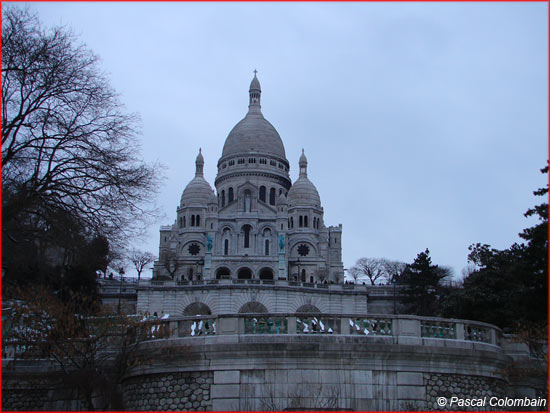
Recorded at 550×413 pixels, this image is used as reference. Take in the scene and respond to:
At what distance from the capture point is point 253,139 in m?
103

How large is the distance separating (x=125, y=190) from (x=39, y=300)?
12.1 ft

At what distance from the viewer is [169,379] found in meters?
16.0

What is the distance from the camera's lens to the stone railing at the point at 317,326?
52.4 feet

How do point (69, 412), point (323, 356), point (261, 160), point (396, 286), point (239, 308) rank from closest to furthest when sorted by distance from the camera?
point (323, 356), point (69, 412), point (239, 308), point (396, 286), point (261, 160)

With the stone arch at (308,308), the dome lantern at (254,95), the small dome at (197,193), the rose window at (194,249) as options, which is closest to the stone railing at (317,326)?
the stone arch at (308,308)

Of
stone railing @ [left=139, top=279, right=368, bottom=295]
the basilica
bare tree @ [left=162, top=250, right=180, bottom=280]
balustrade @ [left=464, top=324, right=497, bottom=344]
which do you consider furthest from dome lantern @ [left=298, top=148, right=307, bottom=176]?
balustrade @ [left=464, top=324, right=497, bottom=344]

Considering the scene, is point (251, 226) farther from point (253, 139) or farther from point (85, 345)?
point (85, 345)

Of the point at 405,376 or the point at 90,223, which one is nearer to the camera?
the point at 405,376

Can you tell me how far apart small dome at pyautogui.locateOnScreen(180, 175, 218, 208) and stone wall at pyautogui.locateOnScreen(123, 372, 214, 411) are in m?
77.3

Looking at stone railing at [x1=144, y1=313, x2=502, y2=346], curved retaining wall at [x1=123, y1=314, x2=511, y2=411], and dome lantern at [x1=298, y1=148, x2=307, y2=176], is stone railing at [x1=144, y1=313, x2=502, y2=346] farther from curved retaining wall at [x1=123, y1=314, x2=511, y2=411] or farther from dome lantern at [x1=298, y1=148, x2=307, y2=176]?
dome lantern at [x1=298, y1=148, x2=307, y2=176]

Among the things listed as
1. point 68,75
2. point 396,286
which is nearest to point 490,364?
point 68,75

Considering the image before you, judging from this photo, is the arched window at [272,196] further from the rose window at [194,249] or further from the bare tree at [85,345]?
the bare tree at [85,345]

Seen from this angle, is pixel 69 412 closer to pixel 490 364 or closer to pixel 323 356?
pixel 323 356

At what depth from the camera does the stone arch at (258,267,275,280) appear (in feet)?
261
